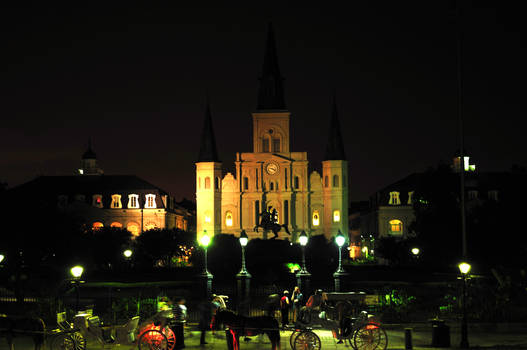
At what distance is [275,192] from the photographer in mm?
102688

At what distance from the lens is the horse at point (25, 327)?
19109 millimetres

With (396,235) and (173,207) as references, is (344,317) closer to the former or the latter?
(396,235)

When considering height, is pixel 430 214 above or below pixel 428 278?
above

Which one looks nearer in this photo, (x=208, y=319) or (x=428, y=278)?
(x=208, y=319)

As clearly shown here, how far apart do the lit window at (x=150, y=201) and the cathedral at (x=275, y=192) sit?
19.5 feet

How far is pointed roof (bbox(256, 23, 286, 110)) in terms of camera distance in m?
107

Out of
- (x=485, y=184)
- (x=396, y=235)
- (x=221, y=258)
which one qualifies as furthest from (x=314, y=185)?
(x=221, y=258)

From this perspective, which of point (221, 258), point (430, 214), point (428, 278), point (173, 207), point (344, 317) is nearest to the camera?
point (344, 317)

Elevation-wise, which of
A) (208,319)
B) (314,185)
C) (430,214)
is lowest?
(208,319)

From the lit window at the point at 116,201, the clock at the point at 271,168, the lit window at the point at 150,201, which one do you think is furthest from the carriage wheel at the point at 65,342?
the lit window at the point at 116,201

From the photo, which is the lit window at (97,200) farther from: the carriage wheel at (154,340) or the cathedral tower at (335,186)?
the carriage wheel at (154,340)

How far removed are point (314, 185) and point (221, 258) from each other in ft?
137

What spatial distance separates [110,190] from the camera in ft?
346

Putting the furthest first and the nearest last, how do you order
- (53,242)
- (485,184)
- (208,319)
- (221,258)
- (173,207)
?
1. (173,207)
2. (485,184)
3. (221,258)
4. (53,242)
5. (208,319)
